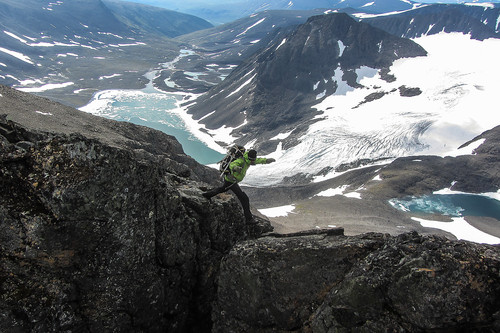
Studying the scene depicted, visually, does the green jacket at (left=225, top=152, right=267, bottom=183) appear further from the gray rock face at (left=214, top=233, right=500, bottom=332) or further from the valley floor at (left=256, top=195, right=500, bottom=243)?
the valley floor at (left=256, top=195, right=500, bottom=243)

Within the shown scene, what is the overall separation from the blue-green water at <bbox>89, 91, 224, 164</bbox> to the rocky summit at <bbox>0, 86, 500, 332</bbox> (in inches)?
3919

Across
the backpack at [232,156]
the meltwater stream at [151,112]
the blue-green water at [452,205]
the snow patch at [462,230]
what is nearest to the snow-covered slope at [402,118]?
the blue-green water at [452,205]

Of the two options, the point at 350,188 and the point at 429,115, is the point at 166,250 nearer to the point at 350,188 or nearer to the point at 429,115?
the point at 350,188

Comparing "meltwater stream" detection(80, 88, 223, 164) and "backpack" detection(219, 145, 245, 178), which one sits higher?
"backpack" detection(219, 145, 245, 178)

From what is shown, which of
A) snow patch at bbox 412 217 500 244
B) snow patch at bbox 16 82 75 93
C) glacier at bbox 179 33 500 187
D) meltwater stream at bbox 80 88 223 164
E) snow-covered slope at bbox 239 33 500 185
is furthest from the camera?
snow patch at bbox 16 82 75 93

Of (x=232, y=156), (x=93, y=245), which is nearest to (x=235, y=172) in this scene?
(x=232, y=156)

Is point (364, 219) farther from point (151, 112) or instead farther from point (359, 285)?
point (151, 112)

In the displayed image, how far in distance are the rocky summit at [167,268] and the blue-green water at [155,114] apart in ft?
327

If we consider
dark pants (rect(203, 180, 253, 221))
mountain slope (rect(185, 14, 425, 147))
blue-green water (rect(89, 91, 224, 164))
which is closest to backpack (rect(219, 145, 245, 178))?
dark pants (rect(203, 180, 253, 221))

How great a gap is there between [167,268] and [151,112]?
156913mm

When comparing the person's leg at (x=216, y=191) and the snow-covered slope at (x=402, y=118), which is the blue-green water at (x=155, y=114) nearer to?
the snow-covered slope at (x=402, y=118)

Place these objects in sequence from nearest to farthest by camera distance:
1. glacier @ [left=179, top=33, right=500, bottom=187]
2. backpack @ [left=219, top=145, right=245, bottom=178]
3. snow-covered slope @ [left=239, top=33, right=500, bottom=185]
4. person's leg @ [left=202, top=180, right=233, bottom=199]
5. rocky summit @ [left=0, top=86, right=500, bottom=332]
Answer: rocky summit @ [left=0, top=86, right=500, bottom=332] < person's leg @ [left=202, top=180, right=233, bottom=199] < backpack @ [left=219, top=145, right=245, bottom=178] < glacier @ [left=179, top=33, right=500, bottom=187] < snow-covered slope @ [left=239, top=33, right=500, bottom=185]

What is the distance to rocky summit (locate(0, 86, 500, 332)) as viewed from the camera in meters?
7.06

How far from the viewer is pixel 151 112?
157 metres
